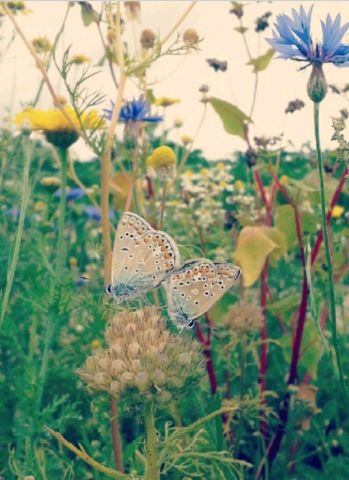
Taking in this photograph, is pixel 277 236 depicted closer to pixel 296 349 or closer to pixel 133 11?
pixel 296 349

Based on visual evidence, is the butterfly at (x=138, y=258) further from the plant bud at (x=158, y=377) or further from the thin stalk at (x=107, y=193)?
the plant bud at (x=158, y=377)

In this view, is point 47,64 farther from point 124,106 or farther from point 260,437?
point 260,437

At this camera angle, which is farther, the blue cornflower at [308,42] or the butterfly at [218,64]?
the butterfly at [218,64]

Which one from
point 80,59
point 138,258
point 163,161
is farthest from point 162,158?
point 80,59

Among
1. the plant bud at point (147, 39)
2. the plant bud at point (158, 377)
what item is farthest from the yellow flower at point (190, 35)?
the plant bud at point (158, 377)

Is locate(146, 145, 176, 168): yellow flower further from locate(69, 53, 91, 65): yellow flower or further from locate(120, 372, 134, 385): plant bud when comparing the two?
locate(69, 53, 91, 65): yellow flower

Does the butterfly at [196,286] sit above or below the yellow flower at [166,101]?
below
